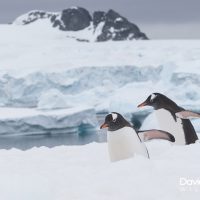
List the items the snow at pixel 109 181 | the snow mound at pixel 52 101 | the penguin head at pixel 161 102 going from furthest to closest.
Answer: the snow mound at pixel 52 101
the penguin head at pixel 161 102
the snow at pixel 109 181

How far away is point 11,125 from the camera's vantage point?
2036 cm

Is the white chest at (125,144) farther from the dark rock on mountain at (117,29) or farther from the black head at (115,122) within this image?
the dark rock on mountain at (117,29)

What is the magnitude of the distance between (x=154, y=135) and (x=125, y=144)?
0.33 m

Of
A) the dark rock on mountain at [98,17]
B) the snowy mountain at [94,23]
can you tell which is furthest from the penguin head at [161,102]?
the dark rock on mountain at [98,17]

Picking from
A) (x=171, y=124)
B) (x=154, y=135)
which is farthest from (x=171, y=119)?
(x=154, y=135)

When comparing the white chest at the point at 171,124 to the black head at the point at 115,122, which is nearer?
the black head at the point at 115,122

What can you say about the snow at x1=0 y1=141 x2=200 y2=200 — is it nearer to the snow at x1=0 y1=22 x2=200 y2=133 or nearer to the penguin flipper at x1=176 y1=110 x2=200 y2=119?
the penguin flipper at x1=176 y1=110 x2=200 y2=119

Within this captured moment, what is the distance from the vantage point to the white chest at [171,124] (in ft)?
14.5

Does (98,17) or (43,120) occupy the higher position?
(98,17)

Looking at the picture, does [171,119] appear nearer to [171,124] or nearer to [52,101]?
[171,124]

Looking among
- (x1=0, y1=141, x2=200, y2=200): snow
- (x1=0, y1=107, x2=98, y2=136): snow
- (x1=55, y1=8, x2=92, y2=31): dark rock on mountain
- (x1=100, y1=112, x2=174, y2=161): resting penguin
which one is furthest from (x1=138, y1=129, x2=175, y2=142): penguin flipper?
(x1=55, y1=8, x2=92, y2=31): dark rock on mountain

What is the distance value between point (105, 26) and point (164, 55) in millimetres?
25969

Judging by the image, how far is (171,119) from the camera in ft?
14.6

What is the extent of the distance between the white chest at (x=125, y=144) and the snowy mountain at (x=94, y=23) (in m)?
49.2
